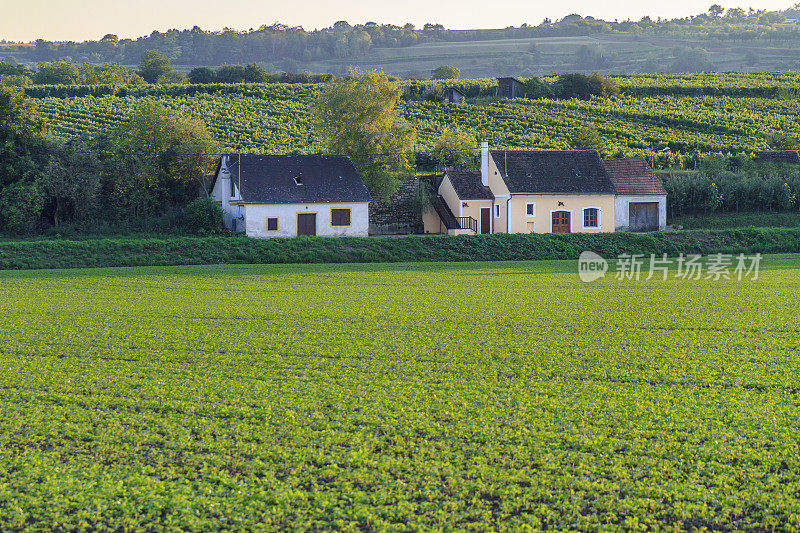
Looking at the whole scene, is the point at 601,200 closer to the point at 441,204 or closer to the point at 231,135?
the point at 441,204

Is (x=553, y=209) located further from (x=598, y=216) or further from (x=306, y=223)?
(x=306, y=223)

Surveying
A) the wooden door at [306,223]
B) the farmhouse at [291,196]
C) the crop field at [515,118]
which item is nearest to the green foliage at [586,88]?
the crop field at [515,118]

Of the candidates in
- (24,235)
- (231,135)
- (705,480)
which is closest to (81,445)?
(705,480)

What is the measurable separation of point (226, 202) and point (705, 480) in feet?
143

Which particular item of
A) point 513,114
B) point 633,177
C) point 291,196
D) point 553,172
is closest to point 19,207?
point 291,196

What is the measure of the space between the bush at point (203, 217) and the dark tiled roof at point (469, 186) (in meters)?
15.4

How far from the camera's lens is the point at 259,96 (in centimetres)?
10150

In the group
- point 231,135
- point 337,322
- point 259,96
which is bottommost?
point 337,322

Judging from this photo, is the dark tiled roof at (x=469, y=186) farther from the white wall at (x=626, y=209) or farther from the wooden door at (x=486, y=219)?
the white wall at (x=626, y=209)

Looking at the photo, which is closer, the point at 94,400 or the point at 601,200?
the point at 94,400

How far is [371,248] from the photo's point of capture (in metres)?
42.3

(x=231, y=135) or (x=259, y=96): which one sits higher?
(x=259, y=96)

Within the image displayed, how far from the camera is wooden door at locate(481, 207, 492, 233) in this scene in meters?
53.2

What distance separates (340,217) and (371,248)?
741 cm
